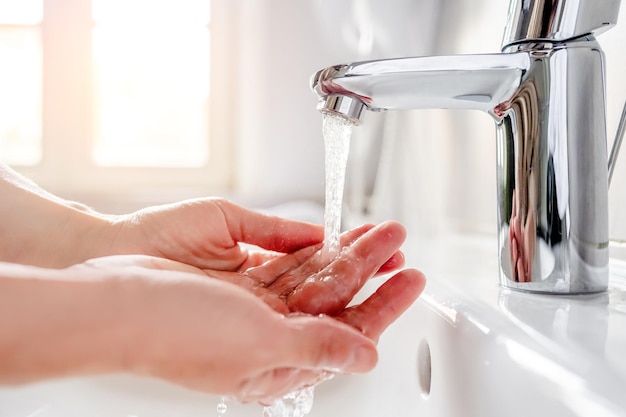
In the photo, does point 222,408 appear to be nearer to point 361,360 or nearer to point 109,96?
point 361,360

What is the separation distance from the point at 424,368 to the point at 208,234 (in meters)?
0.25

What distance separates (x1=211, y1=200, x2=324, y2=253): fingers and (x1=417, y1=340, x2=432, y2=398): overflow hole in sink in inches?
6.6

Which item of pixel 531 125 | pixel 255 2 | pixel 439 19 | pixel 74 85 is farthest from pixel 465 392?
pixel 74 85

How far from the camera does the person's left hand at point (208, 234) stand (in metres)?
0.63

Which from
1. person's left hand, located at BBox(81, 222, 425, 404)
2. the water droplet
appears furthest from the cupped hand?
the water droplet

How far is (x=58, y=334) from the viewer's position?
0.30 meters

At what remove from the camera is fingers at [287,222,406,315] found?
19.1 inches

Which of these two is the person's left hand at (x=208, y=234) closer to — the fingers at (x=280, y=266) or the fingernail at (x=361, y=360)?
the fingers at (x=280, y=266)

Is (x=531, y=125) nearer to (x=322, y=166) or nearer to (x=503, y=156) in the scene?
(x=503, y=156)

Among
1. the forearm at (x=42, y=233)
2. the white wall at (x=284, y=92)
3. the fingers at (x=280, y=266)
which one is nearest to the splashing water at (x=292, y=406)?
the fingers at (x=280, y=266)

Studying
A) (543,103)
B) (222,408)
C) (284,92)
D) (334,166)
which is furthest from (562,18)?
(284,92)

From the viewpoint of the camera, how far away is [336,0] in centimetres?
126

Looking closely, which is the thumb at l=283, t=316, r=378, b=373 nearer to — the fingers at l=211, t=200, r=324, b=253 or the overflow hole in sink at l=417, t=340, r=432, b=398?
the overflow hole in sink at l=417, t=340, r=432, b=398

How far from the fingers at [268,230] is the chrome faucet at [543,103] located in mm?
187
